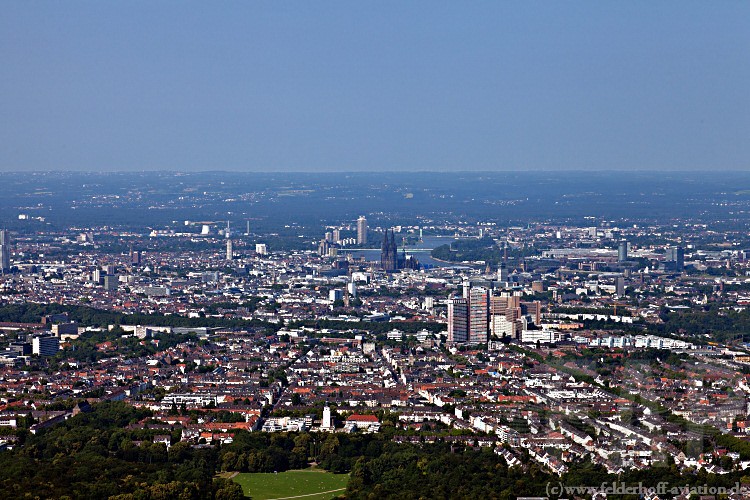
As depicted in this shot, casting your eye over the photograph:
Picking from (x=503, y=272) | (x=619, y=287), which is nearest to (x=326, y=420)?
Result: (x=619, y=287)

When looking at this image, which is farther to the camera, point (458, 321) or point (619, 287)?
point (619, 287)

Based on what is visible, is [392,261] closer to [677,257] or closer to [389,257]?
[389,257]

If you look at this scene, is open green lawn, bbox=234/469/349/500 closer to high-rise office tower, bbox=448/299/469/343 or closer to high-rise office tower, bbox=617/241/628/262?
high-rise office tower, bbox=448/299/469/343

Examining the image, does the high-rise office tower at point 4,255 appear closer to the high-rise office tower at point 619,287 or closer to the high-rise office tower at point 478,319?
the high-rise office tower at point 619,287

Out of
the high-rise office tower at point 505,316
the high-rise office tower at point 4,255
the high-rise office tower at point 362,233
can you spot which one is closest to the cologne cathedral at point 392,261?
the high-rise office tower at point 4,255

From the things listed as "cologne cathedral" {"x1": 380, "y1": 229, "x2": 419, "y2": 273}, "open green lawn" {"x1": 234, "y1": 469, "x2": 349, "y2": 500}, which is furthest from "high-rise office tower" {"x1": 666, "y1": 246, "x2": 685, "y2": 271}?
"open green lawn" {"x1": 234, "y1": 469, "x2": 349, "y2": 500}

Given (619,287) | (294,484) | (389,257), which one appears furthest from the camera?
(389,257)
